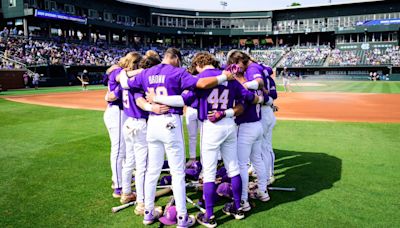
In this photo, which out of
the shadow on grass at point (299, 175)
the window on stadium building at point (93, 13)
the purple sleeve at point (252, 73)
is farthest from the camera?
the window on stadium building at point (93, 13)

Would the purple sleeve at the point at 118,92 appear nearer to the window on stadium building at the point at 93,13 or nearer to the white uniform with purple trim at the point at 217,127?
the white uniform with purple trim at the point at 217,127

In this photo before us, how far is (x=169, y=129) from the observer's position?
4.05m

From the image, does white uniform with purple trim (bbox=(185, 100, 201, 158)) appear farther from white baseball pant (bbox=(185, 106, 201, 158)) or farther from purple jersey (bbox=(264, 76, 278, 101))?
purple jersey (bbox=(264, 76, 278, 101))

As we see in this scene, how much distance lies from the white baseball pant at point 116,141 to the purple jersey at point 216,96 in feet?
5.43

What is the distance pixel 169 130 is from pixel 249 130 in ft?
4.32

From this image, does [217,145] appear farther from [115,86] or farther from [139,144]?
[115,86]

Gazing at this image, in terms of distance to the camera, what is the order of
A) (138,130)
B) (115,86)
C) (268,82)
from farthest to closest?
1. (268,82)
2. (115,86)
3. (138,130)

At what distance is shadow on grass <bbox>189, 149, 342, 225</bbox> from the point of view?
4.96 m

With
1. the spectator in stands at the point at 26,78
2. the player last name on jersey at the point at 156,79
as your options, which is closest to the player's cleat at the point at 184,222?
the player last name on jersey at the point at 156,79

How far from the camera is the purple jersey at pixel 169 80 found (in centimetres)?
410

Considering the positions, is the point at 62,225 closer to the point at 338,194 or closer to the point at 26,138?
the point at 338,194

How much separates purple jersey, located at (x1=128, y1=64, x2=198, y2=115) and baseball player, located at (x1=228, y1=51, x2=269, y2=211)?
976mm

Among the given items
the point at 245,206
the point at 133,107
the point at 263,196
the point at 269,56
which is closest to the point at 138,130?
the point at 133,107

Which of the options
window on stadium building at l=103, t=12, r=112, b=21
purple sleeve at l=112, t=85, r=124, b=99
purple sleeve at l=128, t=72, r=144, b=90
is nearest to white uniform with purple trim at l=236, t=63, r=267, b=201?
purple sleeve at l=128, t=72, r=144, b=90
